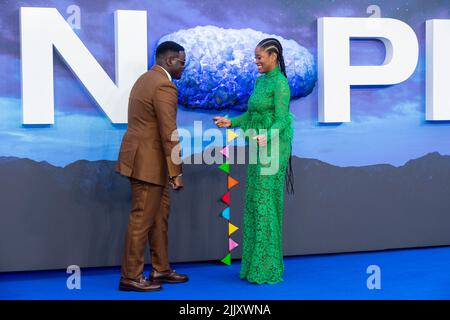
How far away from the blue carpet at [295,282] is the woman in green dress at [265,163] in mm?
149

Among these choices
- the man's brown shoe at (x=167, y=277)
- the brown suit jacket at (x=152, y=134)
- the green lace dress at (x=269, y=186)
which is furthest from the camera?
the man's brown shoe at (x=167, y=277)

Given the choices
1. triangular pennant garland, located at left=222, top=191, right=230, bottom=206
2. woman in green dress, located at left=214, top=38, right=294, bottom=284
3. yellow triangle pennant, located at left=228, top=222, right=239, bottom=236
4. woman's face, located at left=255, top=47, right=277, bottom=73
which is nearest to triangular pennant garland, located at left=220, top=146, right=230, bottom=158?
triangular pennant garland, located at left=222, top=191, right=230, bottom=206

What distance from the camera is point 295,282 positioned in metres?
4.87

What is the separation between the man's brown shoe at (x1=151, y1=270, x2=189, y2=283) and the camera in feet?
16.1

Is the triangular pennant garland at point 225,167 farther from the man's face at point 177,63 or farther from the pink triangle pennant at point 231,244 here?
the man's face at point 177,63

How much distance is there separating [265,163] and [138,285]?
44.0 inches

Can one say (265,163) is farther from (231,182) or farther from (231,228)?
(231,228)

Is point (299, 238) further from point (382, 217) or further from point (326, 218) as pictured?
point (382, 217)

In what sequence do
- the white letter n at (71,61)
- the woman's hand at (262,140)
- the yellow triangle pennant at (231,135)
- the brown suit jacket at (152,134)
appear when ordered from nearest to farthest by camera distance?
the brown suit jacket at (152,134) → the woman's hand at (262,140) → the white letter n at (71,61) → the yellow triangle pennant at (231,135)

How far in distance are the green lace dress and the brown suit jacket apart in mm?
601

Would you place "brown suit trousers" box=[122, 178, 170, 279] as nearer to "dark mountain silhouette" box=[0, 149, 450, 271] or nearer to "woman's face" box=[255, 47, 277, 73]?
"dark mountain silhouette" box=[0, 149, 450, 271]

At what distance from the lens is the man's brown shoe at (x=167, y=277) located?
4898 mm

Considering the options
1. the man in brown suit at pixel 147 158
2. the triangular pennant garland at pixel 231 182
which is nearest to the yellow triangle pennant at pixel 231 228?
the triangular pennant garland at pixel 231 182

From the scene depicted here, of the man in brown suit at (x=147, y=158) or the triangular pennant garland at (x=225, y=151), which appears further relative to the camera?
the triangular pennant garland at (x=225, y=151)
